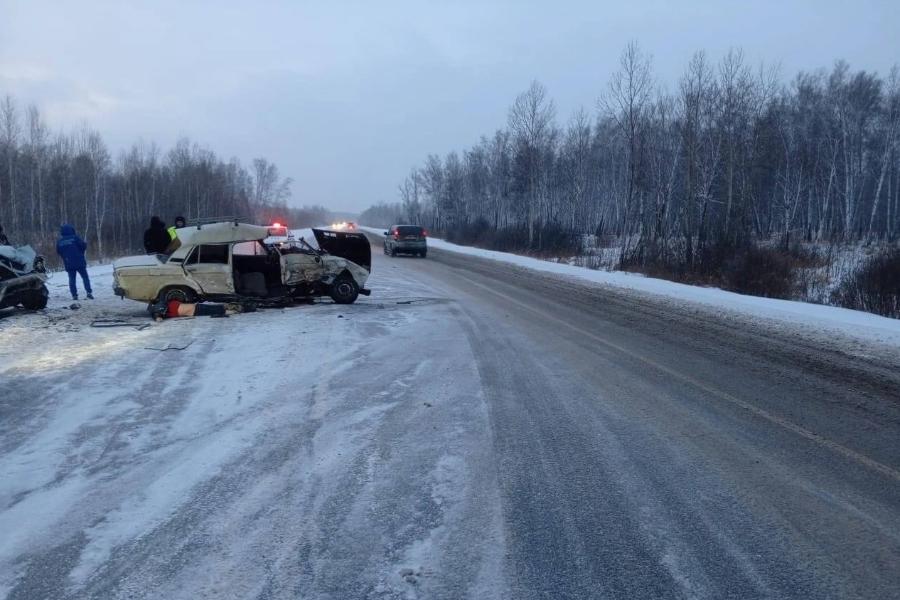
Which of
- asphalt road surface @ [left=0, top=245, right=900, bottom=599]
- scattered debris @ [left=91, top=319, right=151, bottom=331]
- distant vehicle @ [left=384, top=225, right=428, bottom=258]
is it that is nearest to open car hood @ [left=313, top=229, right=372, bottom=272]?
scattered debris @ [left=91, top=319, right=151, bottom=331]

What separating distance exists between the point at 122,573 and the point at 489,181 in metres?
72.3

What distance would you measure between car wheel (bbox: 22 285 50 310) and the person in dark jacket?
2115 mm

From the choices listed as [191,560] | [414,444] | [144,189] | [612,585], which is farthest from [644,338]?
[144,189]

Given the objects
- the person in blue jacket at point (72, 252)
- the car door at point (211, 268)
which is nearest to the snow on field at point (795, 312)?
the car door at point (211, 268)

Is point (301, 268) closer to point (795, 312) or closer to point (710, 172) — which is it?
point (795, 312)

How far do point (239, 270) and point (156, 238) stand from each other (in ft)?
8.16

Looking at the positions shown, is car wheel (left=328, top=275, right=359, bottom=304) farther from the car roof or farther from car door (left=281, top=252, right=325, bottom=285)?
the car roof

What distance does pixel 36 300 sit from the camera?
11.6 metres

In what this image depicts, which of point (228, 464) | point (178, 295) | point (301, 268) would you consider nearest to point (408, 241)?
point (301, 268)

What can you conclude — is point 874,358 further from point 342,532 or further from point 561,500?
point 342,532

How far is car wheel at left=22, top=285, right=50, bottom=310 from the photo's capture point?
11.4 m

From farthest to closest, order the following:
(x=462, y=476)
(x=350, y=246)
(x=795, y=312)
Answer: (x=350, y=246) → (x=795, y=312) → (x=462, y=476)

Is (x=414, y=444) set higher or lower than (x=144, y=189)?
lower

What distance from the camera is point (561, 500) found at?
382 centimetres
